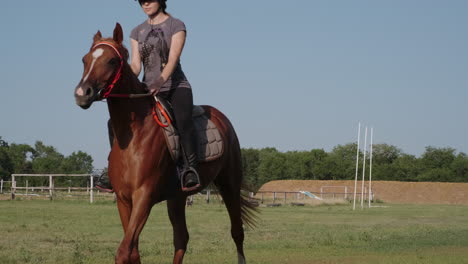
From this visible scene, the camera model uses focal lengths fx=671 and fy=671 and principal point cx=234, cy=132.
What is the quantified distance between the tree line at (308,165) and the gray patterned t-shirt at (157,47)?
75.5 m

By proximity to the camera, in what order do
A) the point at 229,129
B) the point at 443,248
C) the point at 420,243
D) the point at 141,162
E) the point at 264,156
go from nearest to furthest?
the point at 141,162, the point at 229,129, the point at 443,248, the point at 420,243, the point at 264,156

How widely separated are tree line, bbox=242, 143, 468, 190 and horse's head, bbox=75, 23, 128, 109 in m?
78.0

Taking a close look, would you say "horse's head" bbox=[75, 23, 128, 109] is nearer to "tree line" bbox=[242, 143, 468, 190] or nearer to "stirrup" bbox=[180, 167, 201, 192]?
"stirrup" bbox=[180, 167, 201, 192]

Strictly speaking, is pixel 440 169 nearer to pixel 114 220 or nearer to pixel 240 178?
pixel 114 220

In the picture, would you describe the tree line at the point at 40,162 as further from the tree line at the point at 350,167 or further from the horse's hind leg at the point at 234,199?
the horse's hind leg at the point at 234,199

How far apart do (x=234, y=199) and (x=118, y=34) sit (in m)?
3.44

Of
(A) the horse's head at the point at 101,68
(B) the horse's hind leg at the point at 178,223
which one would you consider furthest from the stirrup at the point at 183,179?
(A) the horse's head at the point at 101,68

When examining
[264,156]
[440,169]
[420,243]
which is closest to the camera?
[420,243]

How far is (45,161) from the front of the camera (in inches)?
3497

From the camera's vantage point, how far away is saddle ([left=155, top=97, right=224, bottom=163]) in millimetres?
6902

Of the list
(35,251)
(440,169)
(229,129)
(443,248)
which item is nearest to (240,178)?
(229,129)

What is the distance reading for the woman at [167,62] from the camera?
23.4 feet

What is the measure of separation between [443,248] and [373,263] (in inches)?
147

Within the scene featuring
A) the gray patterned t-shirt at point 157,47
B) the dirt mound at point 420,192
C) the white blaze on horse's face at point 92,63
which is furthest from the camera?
the dirt mound at point 420,192
